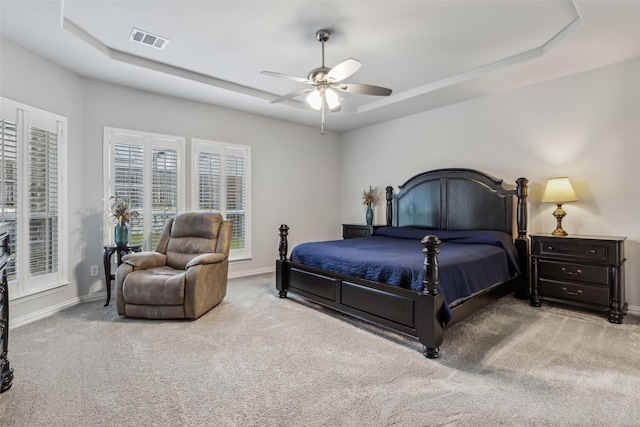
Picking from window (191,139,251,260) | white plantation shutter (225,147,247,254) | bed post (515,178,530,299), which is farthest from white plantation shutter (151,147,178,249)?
bed post (515,178,530,299)

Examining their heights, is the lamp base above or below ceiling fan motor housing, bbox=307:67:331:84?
below

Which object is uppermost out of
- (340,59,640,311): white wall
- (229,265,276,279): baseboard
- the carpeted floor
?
(340,59,640,311): white wall

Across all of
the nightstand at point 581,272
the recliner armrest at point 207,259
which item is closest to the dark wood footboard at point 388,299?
the recliner armrest at point 207,259

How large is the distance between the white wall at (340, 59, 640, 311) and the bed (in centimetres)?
31

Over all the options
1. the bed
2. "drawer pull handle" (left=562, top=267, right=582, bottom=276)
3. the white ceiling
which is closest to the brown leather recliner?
the bed

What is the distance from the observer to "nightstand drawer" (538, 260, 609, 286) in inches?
125

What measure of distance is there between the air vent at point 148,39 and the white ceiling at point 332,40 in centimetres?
6

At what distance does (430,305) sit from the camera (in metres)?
2.39

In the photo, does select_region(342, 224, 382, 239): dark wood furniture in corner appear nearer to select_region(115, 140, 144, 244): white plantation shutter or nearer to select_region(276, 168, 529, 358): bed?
select_region(276, 168, 529, 358): bed

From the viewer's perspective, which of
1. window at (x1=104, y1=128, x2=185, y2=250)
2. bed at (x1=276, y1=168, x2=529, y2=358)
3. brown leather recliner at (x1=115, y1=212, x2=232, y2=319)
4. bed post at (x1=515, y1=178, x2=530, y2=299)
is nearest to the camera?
bed at (x1=276, y1=168, x2=529, y2=358)

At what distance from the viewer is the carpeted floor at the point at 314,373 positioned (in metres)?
1.73

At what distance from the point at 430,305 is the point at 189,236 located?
115 inches

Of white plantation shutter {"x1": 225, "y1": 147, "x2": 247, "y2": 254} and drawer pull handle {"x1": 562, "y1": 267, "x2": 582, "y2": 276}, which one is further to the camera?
white plantation shutter {"x1": 225, "y1": 147, "x2": 247, "y2": 254}

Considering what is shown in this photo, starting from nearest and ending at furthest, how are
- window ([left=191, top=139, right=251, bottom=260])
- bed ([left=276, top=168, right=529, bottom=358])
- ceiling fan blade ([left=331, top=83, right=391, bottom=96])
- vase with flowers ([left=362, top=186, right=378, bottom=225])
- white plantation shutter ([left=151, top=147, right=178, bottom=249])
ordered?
bed ([left=276, top=168, right=529, bottom=358]) < ceiling fan blade ([left=331, top=83, right=391, bottom=96]) < white plantation shutter ([left=151, top=147, right=178, bottom=249]) < window ([left=191, top=139, right=251, bottom=260]) < vase with flowers ([left=362, top=186, right=378, bottom=225])
